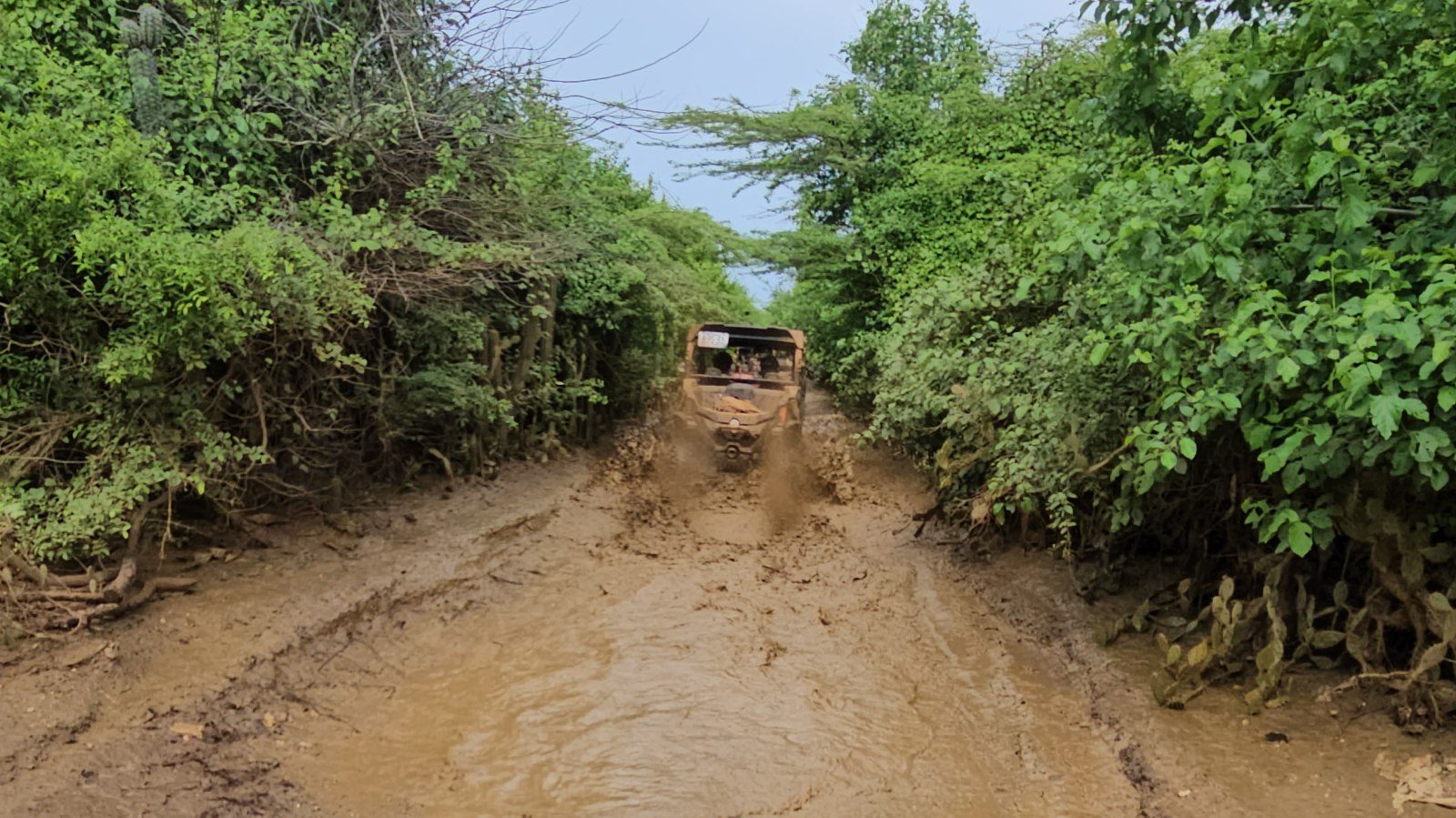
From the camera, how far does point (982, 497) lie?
8.28 meters

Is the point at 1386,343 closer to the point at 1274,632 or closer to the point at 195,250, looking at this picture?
the point at 1274,632

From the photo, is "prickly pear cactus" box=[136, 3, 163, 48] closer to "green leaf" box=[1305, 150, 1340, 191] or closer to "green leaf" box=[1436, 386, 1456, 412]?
"green leaf" box=[1305, 150, 1340, 191]

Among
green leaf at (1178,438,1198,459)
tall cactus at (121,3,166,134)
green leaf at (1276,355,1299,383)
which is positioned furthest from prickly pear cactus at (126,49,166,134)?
green leaf at (1276,355,1299,383)

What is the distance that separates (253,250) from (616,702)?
150 inches

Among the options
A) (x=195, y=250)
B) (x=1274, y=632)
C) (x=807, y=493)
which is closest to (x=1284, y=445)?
(x=1274, y=632)

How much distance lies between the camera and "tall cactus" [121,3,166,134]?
6.52m

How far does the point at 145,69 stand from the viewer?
6566 millimetres

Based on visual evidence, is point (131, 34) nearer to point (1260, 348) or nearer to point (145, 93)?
point (145, 93)

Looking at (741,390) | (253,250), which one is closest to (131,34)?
(253,250)

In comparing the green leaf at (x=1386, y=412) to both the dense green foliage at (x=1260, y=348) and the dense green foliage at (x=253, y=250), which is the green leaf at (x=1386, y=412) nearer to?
the dense green foliage at (x=1260, y=348)

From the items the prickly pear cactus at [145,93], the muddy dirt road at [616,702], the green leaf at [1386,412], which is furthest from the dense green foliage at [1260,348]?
the prickly pear cactus at [145,93]

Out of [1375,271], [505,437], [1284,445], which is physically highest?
[1375,271]

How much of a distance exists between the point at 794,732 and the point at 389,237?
507 cm

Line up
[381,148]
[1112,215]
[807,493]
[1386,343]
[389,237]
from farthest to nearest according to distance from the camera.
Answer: [807,493], [381,148], [389,237], [1112,215], [1386,343]
